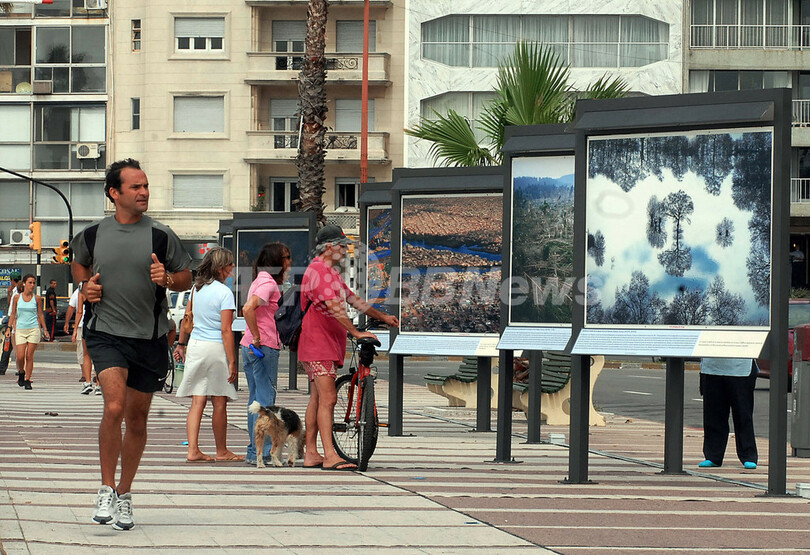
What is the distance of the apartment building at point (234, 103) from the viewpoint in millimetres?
53500

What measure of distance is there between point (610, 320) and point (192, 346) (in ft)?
11.7

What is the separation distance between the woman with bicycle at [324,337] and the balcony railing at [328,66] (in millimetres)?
42113

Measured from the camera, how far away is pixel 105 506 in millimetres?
7461

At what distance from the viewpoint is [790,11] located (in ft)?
168

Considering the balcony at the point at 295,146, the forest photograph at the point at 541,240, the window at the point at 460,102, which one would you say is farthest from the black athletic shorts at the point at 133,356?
the balcony at the point at 295,146

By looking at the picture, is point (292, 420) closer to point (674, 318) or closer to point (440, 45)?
point (674, 318)

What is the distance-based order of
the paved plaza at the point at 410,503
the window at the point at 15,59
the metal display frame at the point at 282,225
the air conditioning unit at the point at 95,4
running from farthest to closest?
1. the window at the point at 15,59
2. the air conditioning unit at the point at 95,4
3. the metal display frame at the point at 282,225
4. the paved plaza at the point at 410,503

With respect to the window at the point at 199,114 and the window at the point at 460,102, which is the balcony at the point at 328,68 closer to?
the window at the point at 199,114

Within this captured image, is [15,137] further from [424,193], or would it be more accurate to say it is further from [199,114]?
[424,193]

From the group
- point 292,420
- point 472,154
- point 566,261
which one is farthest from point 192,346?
point 472,154

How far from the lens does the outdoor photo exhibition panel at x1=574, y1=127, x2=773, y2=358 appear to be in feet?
31.8

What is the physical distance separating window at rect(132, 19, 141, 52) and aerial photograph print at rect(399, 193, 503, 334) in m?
42.5

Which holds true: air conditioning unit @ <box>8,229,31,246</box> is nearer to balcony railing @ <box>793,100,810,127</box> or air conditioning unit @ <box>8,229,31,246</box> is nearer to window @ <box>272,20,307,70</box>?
window @ <box>272,20,307,70</box>

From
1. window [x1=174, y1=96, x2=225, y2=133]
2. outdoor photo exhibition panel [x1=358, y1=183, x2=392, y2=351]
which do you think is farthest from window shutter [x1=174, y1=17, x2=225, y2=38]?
outdoor photo exhibition panel [x1=358, y1=183, x2=392, y2=351]
